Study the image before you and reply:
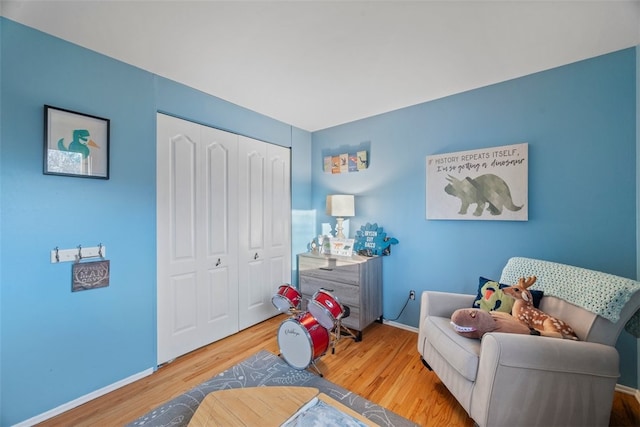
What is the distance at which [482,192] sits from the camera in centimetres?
227

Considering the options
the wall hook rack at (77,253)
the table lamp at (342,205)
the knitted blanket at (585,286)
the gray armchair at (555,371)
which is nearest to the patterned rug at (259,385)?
the gray armchair at (555,371)

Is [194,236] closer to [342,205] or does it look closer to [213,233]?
[213,233]

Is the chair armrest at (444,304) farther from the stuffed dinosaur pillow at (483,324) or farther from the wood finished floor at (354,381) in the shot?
the wood finished floor at (354,381)

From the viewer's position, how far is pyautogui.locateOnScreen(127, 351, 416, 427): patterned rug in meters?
1.53

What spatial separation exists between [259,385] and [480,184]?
2.48m

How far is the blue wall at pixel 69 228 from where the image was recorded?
1.46 m

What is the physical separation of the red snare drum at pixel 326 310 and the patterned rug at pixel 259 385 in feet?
1.43

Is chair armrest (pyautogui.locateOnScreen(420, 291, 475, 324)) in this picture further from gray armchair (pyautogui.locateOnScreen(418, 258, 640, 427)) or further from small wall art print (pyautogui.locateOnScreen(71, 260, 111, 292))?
small wall art print (pyautogui.locateOnScreen(71, 260, 111, 292))

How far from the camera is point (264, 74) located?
2.06 metres

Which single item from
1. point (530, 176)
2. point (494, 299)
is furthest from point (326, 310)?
point (530, 176)

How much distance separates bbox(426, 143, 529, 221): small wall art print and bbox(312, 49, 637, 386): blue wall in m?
0.08

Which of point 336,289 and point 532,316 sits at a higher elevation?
point 532,316

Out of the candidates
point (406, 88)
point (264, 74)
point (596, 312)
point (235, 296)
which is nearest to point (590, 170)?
point (596, 312)

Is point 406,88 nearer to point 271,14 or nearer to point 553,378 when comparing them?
point 271,14
